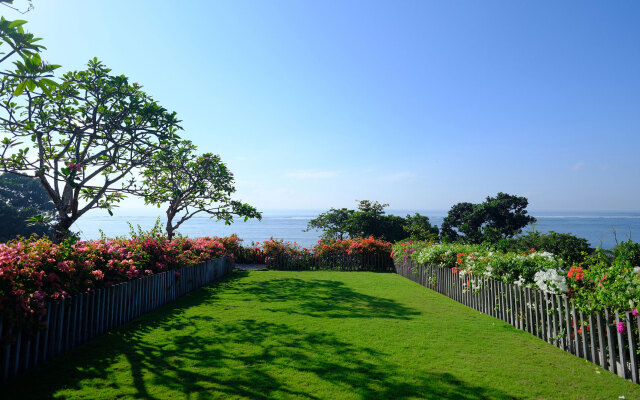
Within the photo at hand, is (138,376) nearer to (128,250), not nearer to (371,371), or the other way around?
(371,371)

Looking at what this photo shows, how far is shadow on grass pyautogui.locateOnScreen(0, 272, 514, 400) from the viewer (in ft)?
13.9

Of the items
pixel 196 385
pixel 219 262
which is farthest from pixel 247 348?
pixel 219 262

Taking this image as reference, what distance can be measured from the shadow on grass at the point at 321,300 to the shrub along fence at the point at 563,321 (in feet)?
6.34

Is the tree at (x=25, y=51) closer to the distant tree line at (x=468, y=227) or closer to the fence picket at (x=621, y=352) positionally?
the fence picket at (x=621, y=352)

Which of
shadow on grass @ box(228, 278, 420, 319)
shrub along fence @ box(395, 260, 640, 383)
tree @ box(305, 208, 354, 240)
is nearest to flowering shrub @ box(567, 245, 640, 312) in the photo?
shrub along fence @ box(395, 260, 640, 383)

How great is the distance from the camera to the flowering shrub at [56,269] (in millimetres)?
4707

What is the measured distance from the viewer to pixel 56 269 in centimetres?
593

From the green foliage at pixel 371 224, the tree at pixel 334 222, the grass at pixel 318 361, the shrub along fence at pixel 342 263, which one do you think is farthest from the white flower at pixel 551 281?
the tree at pixel 334 222

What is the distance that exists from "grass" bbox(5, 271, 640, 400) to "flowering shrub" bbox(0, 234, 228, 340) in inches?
40.2

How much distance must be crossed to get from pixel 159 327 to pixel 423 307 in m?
6.86

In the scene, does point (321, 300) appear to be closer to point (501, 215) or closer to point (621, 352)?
point (621, 352)

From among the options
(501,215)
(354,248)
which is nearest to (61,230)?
(354,248)

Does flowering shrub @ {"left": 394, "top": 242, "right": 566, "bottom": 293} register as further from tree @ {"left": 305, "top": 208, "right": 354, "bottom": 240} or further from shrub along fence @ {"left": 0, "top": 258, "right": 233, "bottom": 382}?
tree @ {"left": 305, "top": 208, "right": 354, "bottom": 240}

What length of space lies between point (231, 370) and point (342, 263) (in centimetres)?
1551
